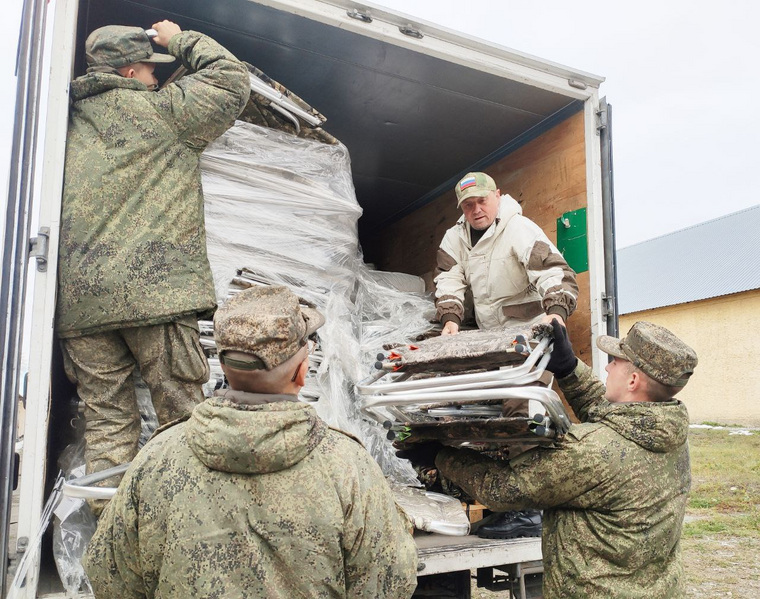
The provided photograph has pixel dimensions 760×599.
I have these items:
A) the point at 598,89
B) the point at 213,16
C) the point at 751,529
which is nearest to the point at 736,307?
the point at 751,529

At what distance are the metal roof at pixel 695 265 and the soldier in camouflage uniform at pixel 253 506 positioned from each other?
18213 millimetres

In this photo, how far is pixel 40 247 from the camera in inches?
88.0

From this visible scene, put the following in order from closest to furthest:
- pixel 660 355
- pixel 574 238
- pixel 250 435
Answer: pixel 250 435 → pixel 660 355 → pixel 574 238

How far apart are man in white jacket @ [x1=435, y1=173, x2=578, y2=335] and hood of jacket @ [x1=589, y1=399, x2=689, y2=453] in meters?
0.80

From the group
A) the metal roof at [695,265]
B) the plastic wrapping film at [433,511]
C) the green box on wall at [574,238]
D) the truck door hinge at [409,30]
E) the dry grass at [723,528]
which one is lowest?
the dry grass at [723,528]

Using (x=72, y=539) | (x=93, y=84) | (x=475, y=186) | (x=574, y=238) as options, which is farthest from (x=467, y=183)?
(x=72, y=539)

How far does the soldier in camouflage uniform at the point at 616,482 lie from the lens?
7.38ft

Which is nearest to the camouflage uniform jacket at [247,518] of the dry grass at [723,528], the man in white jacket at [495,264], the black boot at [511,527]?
the black boot at [511,527]

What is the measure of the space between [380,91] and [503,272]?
1.23 meters

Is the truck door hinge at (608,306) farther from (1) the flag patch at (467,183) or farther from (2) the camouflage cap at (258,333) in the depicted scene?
(2) the camouflage cap at (258,333)

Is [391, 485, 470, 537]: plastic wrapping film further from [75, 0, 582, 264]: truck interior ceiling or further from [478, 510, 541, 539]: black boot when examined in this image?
[75, 0, 582, 264]: truck interior ceiling

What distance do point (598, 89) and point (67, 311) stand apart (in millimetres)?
2676

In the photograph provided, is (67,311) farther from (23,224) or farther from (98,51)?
(98,51)

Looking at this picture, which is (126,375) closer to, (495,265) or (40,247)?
(40,247)
